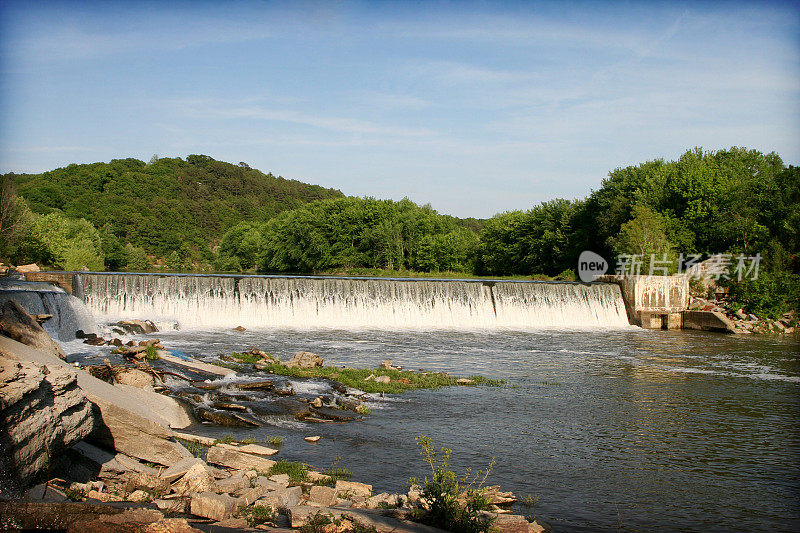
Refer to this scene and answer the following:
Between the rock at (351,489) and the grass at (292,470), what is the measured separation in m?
0.49

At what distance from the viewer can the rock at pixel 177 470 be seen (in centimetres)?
658

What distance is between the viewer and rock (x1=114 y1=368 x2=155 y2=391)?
10.7 metres

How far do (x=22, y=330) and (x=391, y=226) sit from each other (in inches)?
2182

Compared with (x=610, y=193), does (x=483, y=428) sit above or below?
below

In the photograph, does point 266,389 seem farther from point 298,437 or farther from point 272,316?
point 272,316

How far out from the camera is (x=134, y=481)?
6.50 metres

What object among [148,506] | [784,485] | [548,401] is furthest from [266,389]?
[784,485]

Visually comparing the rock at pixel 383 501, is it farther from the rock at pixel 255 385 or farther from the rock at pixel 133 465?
the rock at pixel 255 385

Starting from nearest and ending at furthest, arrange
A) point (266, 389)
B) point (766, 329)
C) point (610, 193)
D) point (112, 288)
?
point (266, 389)
point (112, 288)
point (766, 329)
point (610, 193)

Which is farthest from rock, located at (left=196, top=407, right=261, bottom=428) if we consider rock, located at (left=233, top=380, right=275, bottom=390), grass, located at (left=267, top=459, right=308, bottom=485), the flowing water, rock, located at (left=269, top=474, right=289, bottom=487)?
rock, located at (left=269, top=474, right=289, bottom=487)

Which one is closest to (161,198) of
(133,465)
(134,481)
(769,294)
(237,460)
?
(769,294)

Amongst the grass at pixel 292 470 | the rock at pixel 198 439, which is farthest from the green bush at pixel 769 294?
the rock at pixel 198 439

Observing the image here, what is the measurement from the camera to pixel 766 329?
28.4 meters

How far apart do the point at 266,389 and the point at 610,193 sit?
137 ft
